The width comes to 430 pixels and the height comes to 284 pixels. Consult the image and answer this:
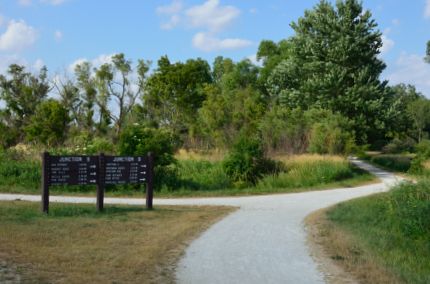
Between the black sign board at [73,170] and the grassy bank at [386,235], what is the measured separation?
22.0ft

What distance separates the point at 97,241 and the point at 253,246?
305cm

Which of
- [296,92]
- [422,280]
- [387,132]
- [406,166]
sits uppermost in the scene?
[296,92]

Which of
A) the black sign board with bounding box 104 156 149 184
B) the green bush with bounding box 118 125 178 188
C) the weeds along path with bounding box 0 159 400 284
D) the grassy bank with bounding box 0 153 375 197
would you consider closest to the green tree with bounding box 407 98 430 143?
the grassy bank with bounding box 0 153 375 197

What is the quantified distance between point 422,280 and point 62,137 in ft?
135

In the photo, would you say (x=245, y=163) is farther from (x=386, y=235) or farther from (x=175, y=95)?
(x=175, y=95)

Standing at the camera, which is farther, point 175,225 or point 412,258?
point 175,225

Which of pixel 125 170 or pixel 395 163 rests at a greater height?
pixel 395 163

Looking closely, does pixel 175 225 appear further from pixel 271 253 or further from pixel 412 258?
pixel 412 258

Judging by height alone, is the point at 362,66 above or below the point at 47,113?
above

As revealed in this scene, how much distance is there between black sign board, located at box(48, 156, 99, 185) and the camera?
15812mm

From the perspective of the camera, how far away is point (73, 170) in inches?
633

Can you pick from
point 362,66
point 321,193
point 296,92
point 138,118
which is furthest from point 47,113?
point 321,193

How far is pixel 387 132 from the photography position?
164 ft

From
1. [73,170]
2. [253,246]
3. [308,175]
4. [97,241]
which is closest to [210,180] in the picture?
[308,175]
